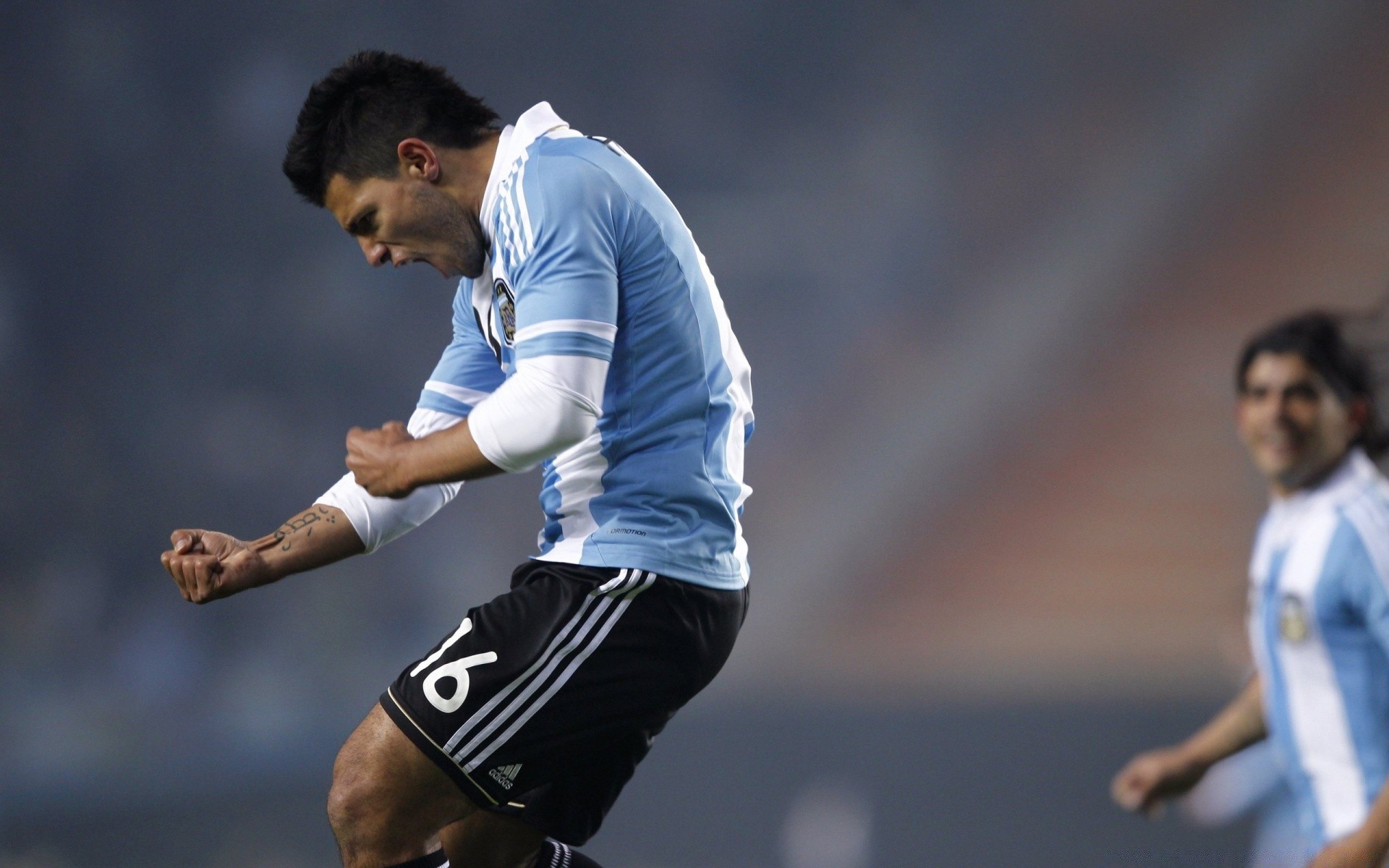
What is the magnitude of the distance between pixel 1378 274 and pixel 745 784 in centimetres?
353

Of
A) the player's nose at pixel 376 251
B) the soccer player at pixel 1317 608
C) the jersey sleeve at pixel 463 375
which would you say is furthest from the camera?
the jersey sleeve at pixel 463 375

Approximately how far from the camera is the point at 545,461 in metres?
2.40

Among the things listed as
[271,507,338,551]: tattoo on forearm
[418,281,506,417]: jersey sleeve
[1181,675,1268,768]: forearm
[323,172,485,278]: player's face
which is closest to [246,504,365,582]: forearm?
[271,507,338,551]: tattoo on forearm

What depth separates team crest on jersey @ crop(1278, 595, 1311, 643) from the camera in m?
2.17

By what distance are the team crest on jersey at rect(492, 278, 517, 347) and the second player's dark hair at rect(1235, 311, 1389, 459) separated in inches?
51.0

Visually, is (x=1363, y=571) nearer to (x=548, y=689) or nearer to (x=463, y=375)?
(x=548, y=689)

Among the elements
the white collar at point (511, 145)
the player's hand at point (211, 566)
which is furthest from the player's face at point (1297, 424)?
the player's hand at point (211, 566)

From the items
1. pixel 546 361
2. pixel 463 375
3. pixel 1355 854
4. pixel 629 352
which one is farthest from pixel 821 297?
pixel 1355 854

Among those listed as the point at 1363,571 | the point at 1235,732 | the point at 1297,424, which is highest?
the point at 1297,424

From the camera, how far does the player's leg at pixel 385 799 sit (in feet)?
7.47

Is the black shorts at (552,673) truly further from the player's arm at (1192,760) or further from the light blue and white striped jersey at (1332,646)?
the light blue and white striped jersey at (1332,646)

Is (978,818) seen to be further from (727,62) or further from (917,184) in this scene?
(727,62)

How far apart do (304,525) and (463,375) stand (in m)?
0.44

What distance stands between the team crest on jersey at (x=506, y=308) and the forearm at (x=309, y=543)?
0.52m
